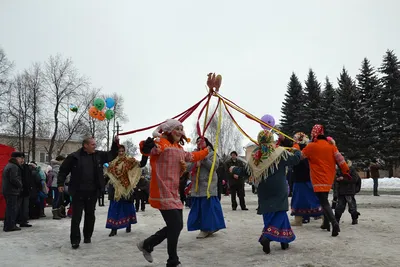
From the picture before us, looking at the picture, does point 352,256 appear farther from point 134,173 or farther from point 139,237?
point 134,173

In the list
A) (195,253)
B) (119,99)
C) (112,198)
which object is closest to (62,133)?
(119,99)

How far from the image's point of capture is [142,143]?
4.82 metres

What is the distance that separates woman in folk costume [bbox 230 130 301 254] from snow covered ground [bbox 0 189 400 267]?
0.98 ft

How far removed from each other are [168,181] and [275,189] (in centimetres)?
181

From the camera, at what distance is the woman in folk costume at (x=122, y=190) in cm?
761

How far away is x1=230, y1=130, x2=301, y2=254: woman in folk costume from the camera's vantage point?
5.52 meters

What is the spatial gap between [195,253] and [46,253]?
2.44m

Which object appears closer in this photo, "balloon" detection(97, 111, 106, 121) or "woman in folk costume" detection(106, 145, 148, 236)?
"woman in folk costume" detection(106, 145, 148, 236)

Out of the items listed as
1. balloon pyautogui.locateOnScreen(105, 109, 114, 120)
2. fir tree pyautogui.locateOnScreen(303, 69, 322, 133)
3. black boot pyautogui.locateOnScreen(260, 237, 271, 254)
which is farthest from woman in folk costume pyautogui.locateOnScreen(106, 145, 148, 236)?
fir tree pyautogui.locateOnScreen(303, 69, 322, 133)

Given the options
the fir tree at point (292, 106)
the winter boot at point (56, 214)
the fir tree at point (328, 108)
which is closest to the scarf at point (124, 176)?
the winter boot at point (56, 214)

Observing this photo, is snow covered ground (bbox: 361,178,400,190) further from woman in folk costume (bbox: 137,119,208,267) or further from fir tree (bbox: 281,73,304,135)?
woman in folk costume (bbox: 137,119,208,267)

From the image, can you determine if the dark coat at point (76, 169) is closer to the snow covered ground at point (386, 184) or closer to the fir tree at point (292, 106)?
the snow covered ground at point (386, 184)

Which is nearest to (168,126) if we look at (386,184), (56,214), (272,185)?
(272,185)

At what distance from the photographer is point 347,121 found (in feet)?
119
